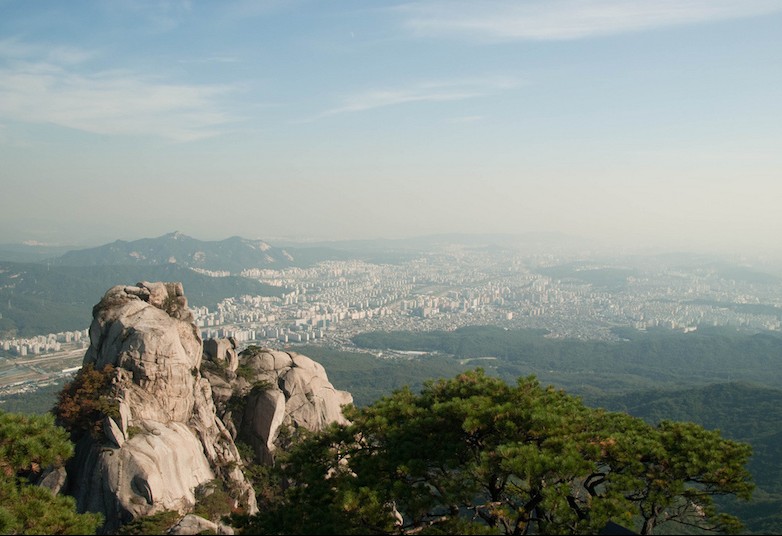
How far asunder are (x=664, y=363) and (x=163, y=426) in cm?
8676

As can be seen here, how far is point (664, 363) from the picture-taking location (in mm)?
86812

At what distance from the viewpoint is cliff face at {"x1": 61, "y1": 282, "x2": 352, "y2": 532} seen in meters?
12.4

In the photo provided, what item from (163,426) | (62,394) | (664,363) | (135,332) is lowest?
(664,363)

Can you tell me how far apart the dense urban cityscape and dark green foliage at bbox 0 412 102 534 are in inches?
2318

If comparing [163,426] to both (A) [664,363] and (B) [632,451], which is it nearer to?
(B) [632,451]

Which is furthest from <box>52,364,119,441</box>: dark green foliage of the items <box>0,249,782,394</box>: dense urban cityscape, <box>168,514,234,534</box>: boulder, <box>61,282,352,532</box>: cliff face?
<box>0,249,782,394</box>: dense urban cityscape

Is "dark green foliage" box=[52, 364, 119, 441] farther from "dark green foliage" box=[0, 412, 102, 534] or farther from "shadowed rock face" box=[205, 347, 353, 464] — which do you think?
"shadowed rock face" box=[205, 347, 353, 464]

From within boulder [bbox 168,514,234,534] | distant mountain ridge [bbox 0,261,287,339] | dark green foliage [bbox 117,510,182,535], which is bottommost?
distant mountain ridge [bbox 0,261,287,339]

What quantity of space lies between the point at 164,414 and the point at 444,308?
123 m

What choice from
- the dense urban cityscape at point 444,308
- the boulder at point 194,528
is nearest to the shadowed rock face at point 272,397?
the boulder at point 194,528

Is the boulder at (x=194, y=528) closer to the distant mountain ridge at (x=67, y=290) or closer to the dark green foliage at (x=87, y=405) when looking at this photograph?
the dark green foliage at (x=87, y=405)

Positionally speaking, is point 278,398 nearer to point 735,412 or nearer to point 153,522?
point 153,522

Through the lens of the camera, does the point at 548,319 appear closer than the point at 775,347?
No

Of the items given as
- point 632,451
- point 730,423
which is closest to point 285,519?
point 632,451
